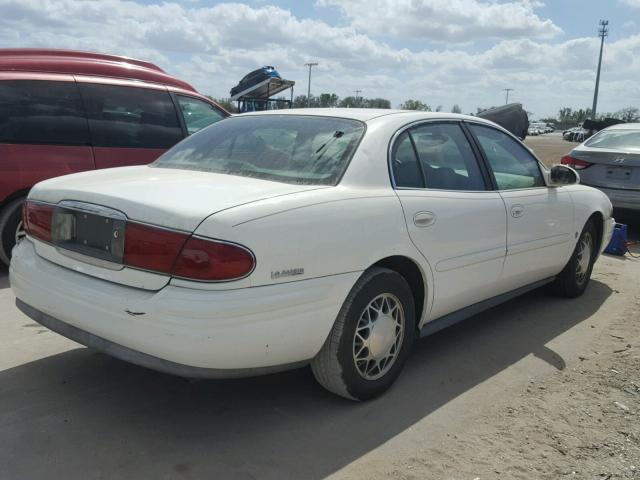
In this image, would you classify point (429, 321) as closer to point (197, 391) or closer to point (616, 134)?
point (197, 391)

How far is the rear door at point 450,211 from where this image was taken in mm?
3447

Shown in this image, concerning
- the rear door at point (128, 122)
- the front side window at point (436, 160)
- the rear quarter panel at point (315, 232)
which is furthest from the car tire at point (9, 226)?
the front side window at point (436, 160)

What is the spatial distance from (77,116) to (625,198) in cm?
657

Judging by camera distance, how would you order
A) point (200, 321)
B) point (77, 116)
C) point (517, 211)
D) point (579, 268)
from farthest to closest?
point (77, 116), point (579, 268), point (517, 211), point (200, 321)

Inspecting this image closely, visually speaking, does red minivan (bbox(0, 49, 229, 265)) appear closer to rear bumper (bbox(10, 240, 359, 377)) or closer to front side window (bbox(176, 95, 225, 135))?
front side window (bbox(176, 95, 225, 135))

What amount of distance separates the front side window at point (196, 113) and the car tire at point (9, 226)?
197 centimetres

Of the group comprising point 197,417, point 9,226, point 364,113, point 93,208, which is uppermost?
point 364,113

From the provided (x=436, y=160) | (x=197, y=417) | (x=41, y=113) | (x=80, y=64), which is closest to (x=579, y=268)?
(x=436, y=160)

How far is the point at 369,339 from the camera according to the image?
318 centimetres

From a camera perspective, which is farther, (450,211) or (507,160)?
(507,160)

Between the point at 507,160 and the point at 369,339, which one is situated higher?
the point at 507,160

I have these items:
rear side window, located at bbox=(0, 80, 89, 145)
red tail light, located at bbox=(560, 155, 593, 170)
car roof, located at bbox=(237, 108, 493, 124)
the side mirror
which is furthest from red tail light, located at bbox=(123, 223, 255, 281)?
red tail light, located at bbox=(560, 155, 593, 170)

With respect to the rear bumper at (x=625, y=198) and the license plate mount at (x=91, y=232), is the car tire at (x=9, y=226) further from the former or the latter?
the rear bumper at (x=625, y=198)

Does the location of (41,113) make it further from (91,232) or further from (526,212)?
(526,212)
